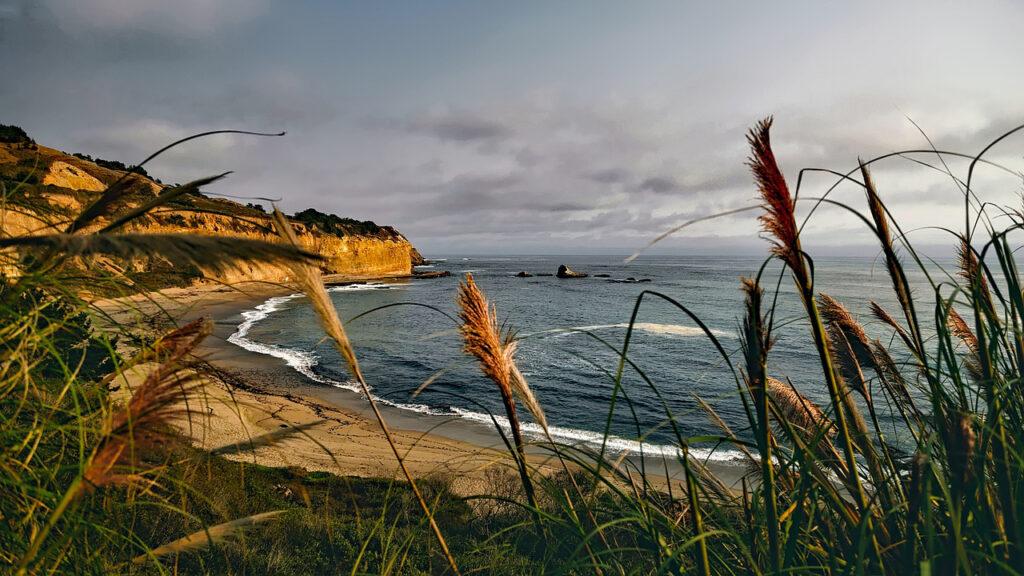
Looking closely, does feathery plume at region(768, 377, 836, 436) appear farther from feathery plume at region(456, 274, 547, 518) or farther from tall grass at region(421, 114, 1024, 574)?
feathery plume at region(456, 274, 547, 518)

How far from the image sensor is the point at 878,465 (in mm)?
1854

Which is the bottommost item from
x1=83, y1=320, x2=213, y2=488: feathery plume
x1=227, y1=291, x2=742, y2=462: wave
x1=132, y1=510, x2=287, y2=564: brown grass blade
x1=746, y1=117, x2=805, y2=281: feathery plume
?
x1=227, y1=291, x2=742, y2=462: wave

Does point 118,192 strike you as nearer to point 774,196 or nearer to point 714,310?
point 774,196

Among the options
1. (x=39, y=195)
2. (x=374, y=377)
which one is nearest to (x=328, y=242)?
(x=374, y=377)

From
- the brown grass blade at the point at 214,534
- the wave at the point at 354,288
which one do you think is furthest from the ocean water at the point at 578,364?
the wave at the point at 354,288

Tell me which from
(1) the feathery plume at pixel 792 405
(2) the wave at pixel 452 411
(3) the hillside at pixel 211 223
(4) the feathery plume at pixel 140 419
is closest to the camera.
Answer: (4) the feathery plume at pixel 140 419

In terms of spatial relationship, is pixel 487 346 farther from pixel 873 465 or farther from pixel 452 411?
pixel 452 411

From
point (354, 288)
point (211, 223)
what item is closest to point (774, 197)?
point (211, 223)

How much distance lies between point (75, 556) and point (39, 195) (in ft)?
A: 4.58

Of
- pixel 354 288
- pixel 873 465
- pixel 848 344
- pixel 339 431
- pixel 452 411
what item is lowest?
pixel 452 411

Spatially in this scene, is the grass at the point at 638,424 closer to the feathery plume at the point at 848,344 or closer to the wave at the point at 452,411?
the feathery plume at the point at 848,344

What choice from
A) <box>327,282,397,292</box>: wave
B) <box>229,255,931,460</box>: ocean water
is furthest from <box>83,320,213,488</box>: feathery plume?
<box>327,282,397,292</box>: wave

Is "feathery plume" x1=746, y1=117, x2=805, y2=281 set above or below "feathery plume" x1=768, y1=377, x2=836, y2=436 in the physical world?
above

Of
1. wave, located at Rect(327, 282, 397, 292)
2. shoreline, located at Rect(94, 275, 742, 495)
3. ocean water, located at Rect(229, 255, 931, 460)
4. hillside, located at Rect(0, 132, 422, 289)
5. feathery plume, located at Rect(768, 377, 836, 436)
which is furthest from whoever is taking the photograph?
wave, located at Rect(327, 282, 397, 292)
